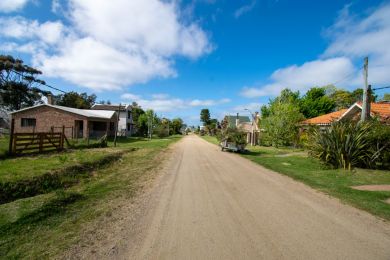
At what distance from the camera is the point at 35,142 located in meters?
16.3

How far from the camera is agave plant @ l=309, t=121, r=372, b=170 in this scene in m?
13.7

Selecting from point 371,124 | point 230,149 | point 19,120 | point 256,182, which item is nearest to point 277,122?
point 230,149

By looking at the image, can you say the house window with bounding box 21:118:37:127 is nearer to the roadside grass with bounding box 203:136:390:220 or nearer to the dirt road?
the roadside grass with bounding box 203:136:390:220

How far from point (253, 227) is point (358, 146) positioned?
11028mm

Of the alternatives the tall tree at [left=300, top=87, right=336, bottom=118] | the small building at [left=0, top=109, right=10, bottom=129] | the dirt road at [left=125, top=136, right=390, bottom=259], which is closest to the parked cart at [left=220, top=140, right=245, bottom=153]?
the dirt road at [left=125, top=136, right=390, bottom=259]

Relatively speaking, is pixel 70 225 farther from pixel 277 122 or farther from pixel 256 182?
pixel 277 122

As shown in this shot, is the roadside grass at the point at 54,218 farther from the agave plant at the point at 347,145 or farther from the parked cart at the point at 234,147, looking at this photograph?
the parked cart at the point at 234,147

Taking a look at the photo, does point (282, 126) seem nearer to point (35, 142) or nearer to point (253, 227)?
point (35, 142)

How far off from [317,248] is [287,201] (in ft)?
10.5

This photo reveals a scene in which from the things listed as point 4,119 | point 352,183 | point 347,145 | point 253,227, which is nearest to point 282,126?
point 347,145

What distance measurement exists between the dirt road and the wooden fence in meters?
10.6

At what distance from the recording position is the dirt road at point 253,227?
168 inches

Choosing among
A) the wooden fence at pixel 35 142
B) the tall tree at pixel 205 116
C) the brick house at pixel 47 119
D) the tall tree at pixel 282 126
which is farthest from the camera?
the tall tree at pixel 205 116

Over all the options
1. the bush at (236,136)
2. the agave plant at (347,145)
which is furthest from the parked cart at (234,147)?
the agave plant at (347,145)
